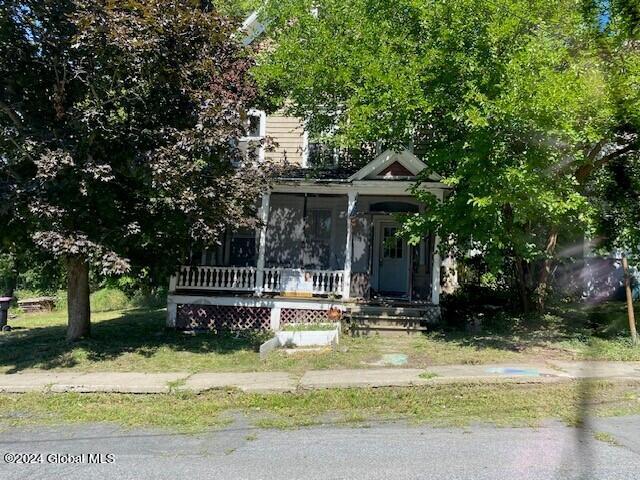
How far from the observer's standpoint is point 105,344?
1104 centimetres

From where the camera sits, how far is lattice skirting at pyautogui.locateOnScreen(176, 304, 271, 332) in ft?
45.8

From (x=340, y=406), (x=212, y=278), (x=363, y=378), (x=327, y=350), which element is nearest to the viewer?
(x=340, y=406)

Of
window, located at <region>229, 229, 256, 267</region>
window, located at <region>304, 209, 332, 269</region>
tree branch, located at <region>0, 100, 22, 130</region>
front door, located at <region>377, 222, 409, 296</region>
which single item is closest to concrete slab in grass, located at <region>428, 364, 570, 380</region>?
front door, located at <region>377, 222, 409, 296</region>

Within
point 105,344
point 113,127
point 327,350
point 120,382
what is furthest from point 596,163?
point 105,344

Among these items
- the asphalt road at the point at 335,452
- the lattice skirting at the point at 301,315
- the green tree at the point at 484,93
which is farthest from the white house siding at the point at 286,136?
the asphalt road at the point at 335,452

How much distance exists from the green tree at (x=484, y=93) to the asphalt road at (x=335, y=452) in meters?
4.53

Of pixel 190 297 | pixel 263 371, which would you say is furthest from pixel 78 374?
pixel 190 297

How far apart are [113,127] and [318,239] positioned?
7.92 meters

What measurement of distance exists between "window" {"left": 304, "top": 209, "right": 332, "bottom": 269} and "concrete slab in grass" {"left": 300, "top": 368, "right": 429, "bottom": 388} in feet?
23.7

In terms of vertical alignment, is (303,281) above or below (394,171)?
below

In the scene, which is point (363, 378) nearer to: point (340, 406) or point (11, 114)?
point (340, 406)

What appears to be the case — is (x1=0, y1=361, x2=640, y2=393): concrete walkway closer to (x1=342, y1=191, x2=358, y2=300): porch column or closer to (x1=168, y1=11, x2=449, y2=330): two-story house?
(x1=168, y1=11, x2=449, y2=330): two-story house

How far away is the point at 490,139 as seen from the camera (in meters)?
9.36

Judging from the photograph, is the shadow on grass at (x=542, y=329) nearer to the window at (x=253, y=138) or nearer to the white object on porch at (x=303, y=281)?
the white object on porch at (x=303, y=281)
